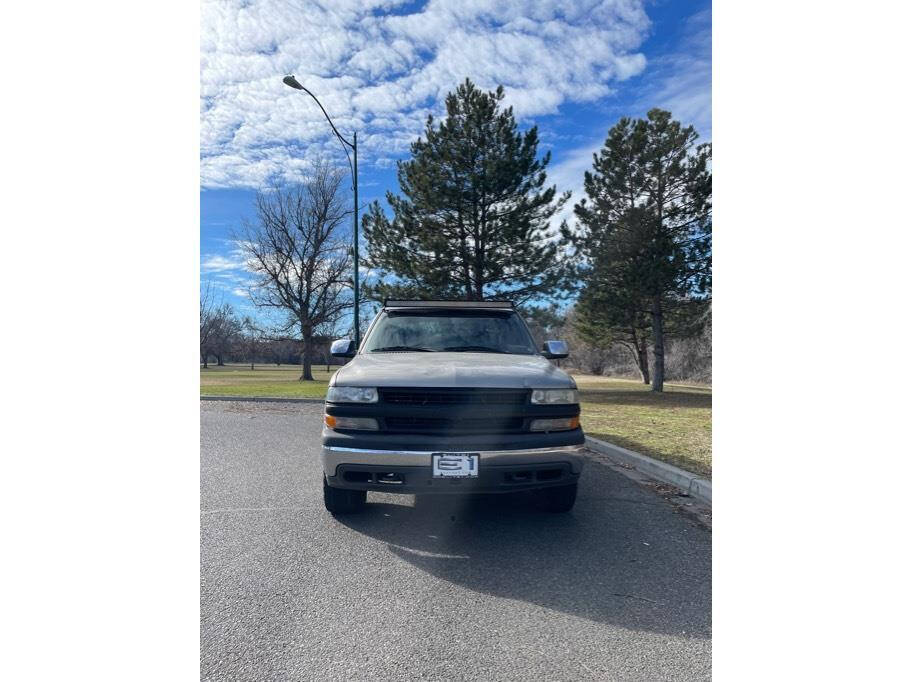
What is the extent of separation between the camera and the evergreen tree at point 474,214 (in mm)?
20109

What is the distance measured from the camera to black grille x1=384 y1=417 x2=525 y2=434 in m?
3.49

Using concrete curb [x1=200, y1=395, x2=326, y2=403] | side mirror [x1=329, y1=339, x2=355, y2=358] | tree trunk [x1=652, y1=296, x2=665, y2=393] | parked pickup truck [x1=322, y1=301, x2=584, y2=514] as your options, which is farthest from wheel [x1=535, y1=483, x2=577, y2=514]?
tree trunk [x1=652, y1=296, x2=665, y2=393]

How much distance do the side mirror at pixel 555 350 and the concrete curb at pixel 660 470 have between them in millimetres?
1711

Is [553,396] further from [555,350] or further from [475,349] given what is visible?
[555,350]

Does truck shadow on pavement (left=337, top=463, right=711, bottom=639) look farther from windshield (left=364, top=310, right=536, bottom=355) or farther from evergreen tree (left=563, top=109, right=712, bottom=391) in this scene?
evergreen tree (left=563, top=109, right=712, bottom=391)

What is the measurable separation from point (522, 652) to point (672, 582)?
46.4 inches

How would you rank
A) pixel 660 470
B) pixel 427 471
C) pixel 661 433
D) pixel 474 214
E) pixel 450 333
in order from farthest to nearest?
1. pixel 474 214
2. pixel 661 433
3. pixel 660 470
4. pixel 450 333
5. pixel 427 471

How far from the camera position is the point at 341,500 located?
13.1 feet

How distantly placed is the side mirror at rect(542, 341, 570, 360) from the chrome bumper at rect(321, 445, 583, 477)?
146cm

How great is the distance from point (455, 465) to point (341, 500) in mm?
1168

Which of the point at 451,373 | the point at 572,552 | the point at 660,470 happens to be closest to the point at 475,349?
the point at 451,373

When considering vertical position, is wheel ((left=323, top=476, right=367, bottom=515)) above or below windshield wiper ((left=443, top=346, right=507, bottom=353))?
below

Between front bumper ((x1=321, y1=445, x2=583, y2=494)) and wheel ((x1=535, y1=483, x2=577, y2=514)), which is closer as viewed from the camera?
front bumper ((x1=321, y1=445, x2=583, y2=494))

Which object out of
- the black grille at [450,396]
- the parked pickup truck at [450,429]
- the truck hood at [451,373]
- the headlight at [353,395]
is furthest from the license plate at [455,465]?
the headlight at [353,395]
